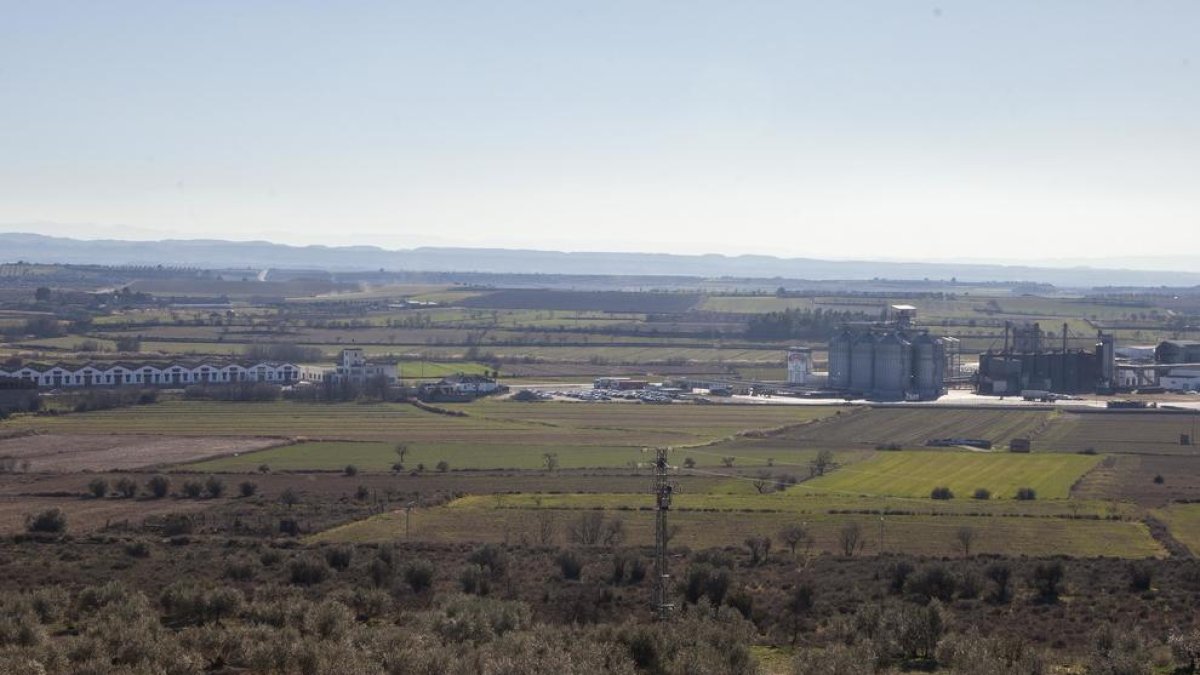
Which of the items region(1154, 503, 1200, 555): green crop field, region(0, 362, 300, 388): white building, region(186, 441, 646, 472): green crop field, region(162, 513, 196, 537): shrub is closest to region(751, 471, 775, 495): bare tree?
region(186, 441, 646, 472): green crop field

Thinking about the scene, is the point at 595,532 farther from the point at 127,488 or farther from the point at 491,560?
the point at 127,488

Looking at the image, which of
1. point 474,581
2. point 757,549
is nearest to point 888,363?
point 757,549

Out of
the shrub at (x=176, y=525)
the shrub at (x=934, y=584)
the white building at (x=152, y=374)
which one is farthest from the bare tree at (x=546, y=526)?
the white building at (x=152, y=374)

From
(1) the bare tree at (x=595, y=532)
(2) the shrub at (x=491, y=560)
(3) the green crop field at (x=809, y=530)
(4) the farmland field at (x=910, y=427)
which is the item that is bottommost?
(4) the farmland field at (x=910, y=427)

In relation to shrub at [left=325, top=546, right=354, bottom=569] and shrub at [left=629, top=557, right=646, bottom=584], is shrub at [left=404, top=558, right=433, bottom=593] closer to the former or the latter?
shrub at [left=325, top=546, right=354, bottom=569]

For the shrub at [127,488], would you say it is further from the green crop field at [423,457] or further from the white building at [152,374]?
the white building at [152,374]
